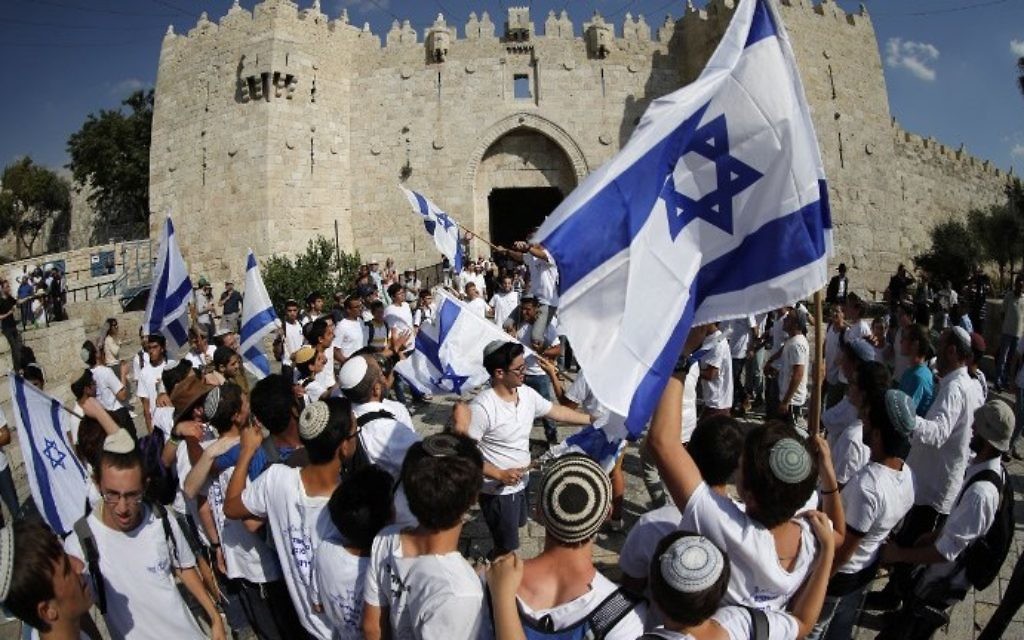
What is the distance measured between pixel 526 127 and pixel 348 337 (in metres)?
15.6

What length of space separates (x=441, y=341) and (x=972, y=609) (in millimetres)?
4001

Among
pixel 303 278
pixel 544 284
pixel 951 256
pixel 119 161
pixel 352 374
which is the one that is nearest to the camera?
pixel 352 374

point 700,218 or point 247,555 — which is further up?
point 700,218

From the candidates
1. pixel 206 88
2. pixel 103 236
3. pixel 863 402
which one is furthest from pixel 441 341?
pixel 103 236

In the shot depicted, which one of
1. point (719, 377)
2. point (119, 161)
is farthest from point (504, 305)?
point (119, 161)

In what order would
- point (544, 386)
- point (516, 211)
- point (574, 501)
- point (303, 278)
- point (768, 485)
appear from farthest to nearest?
point (516, 211) → point (303, 278) → point (544, 386) → point (768, 485) → point (574, 501)

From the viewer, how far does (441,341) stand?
5.25m

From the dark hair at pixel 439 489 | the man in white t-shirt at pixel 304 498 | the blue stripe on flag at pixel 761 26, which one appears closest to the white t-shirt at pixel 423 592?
the dark hair at pixel 439 489

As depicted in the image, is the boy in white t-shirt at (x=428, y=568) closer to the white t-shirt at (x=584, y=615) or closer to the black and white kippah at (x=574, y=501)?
the white t-shirt at (x=584, y=615)

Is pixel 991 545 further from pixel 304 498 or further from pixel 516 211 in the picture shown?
pixel 516 211

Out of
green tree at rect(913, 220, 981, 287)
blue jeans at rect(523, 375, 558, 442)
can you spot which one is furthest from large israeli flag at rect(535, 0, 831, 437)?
green tree at rect(913, 220, 981, 287)

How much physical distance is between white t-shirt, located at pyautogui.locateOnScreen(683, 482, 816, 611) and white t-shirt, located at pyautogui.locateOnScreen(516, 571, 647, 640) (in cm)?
35

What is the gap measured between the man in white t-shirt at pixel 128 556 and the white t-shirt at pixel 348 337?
16.3 feet

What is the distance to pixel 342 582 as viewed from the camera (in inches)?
96.5
